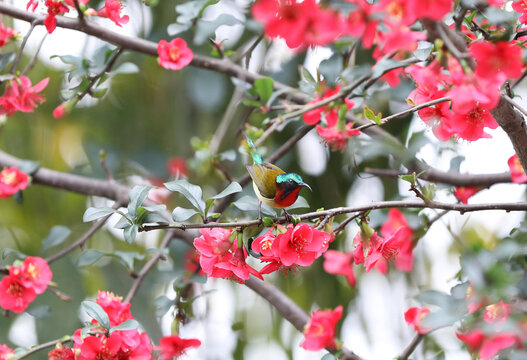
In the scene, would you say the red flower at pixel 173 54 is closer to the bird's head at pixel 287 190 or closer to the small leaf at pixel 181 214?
the bird's head at pixel 287 190

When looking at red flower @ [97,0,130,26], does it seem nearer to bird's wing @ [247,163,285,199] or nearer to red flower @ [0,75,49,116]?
red flower @ [0,75,49,116]

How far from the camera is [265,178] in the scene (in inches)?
35.1

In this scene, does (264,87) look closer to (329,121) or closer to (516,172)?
(329,121)

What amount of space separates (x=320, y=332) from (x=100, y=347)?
30 centimetres

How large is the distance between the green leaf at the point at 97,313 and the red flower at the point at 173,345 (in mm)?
194

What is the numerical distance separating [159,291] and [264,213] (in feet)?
3.48

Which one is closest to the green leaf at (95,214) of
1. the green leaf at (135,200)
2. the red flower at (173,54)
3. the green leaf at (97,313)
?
the green leaf at (135,200)

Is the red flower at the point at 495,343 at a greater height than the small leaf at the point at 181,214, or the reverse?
the small leaf at the point at 181,214

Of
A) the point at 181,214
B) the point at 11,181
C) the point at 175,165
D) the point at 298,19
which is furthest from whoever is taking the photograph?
the point at 175,165

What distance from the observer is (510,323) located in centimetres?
50

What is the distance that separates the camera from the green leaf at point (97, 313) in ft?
2.68

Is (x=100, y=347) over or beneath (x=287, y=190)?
beneath

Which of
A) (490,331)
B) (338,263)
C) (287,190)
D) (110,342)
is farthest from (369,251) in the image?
(110,342)

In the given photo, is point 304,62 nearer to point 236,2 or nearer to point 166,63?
point 236,2
